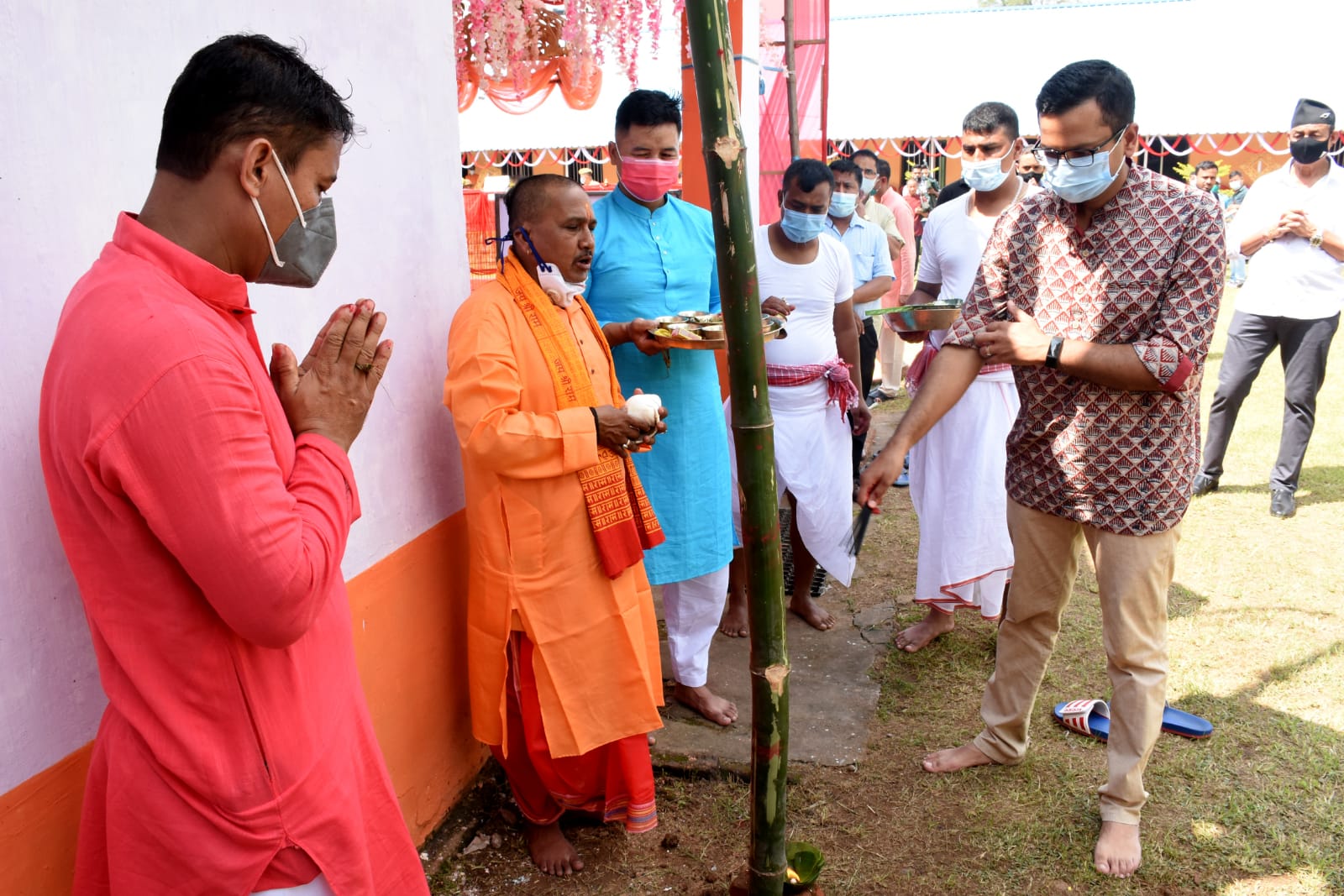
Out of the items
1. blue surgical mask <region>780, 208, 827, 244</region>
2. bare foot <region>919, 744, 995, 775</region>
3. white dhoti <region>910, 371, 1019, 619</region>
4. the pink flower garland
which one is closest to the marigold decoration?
the pink flower garland

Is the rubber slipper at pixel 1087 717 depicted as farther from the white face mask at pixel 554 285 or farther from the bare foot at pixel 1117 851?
the white face mask at pixel 554 285

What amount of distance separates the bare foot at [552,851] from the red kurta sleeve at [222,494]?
1895mm

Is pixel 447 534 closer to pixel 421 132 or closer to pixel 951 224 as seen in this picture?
pixel 421 132

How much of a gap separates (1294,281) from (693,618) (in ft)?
14.8

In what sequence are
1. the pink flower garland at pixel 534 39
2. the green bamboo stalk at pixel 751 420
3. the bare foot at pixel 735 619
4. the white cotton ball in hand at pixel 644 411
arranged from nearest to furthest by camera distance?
the green bamboo stalk at pixel 751 420 → the white cotton ball in hand at pixel 644 411 → the bare foot at pixel 735 619 → the pink flower garland at pixel 534 39

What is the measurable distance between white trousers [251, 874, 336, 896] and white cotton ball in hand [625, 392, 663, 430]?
1536 millimetres

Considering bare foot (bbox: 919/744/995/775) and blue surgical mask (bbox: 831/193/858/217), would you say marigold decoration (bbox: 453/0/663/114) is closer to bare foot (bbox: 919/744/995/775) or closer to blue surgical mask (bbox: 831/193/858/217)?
blue surgical mask (bbox: 831/193/858/217)

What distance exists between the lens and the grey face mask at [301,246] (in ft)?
4.67

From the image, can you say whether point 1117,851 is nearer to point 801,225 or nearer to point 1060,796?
point 1060,796

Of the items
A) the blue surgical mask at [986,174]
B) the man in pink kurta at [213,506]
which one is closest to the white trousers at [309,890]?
the man in pink kurta at [213,506]

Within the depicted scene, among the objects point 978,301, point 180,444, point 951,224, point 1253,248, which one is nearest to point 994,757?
point 978,301

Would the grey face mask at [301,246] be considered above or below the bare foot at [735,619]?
above

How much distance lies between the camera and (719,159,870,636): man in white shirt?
4.29m

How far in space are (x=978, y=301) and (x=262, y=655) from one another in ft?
7.84
